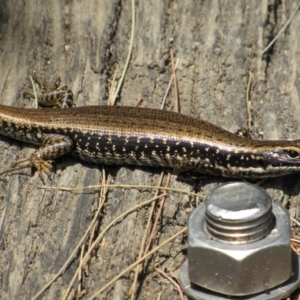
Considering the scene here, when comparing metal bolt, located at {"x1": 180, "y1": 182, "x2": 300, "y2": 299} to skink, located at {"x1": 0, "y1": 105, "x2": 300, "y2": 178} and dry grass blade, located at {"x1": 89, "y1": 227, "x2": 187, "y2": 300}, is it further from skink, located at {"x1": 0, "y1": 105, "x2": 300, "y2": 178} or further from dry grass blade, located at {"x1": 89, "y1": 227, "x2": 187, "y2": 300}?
skink, located at {"x1": 0, "y1": 105, "x2": 300, "y2": 178}

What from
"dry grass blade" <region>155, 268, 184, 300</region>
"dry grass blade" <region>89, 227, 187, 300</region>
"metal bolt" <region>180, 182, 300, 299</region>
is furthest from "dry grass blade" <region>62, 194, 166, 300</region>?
"metal bolt" <region>180, 182, 300, 299</region>

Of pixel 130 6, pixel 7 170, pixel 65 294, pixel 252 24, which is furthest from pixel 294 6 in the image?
pixel 65 294

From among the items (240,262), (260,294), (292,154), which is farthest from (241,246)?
(292,154)

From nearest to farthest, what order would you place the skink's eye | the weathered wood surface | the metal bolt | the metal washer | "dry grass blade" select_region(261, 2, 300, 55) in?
the metal bolt → the metal washer → the weathered wood surface → the skink's eye → "dry grass blade" select_region(261, 2, 300, 55)

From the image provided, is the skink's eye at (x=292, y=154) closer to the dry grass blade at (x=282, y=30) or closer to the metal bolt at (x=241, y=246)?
the dry grass blade at (x=282, y=30)

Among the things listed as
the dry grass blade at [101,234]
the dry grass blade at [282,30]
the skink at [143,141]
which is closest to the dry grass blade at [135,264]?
the dry grass blade at [101,234]

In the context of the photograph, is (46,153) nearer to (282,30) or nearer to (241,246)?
(241,246)

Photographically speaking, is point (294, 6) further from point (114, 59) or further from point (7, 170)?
point (7, 170)
